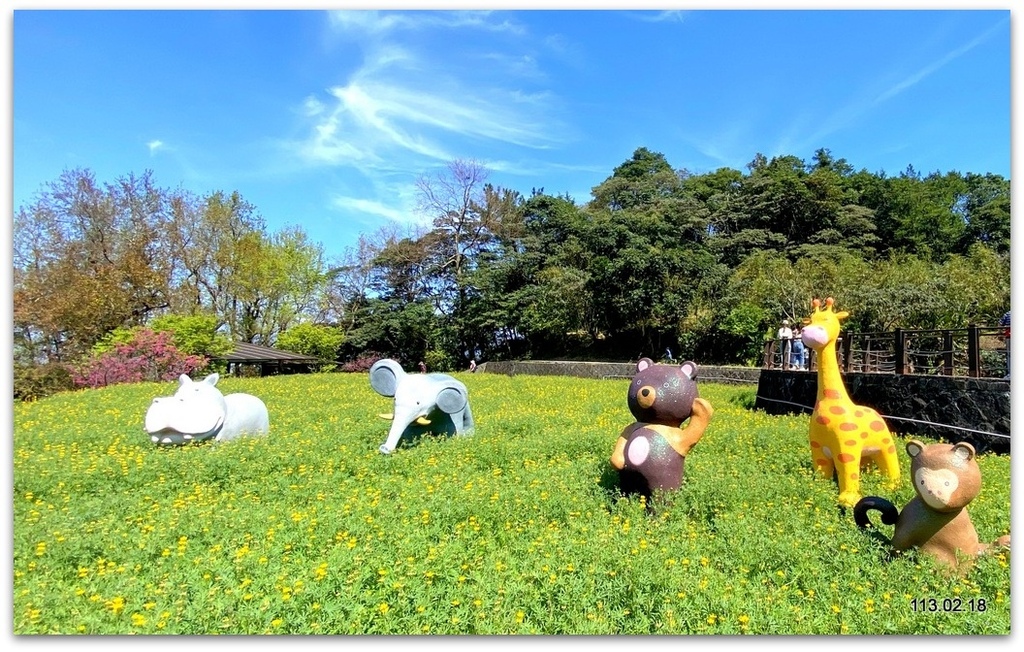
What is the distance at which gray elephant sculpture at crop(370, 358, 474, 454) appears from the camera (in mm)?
8609

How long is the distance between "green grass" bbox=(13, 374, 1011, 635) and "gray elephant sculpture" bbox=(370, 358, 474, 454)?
48 cm

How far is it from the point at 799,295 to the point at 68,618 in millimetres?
25663

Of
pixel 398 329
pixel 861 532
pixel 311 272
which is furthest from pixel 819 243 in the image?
pixel 861 532

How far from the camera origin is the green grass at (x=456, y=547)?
373cm

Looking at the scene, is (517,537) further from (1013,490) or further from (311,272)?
(311,272)

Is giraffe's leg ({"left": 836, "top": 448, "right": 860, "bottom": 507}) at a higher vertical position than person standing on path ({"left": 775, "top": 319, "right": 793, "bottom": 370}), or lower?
lower

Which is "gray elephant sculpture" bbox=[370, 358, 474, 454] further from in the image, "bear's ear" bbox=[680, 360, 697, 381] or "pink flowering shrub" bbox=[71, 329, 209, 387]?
"pink flowering shrub" bbox=[71, 329, 209, 387]

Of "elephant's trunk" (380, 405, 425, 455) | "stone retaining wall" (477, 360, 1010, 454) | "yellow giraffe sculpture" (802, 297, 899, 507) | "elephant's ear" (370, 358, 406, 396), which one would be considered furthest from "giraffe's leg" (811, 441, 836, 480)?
"elephant's ear" (370, 358, 406, 396)

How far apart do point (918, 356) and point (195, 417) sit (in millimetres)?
13616

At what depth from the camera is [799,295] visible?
24984 millimetres

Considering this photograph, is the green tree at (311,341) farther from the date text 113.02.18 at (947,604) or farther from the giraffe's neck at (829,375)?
the date text 113.02.18 at (947,604)

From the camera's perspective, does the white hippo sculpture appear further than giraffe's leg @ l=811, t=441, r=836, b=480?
Yes


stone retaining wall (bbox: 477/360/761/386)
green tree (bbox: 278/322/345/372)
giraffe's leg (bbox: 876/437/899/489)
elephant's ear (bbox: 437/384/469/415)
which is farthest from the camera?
green tree (bbox: 278/322/345/372)

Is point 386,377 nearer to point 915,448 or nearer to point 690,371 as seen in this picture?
point 690,371
